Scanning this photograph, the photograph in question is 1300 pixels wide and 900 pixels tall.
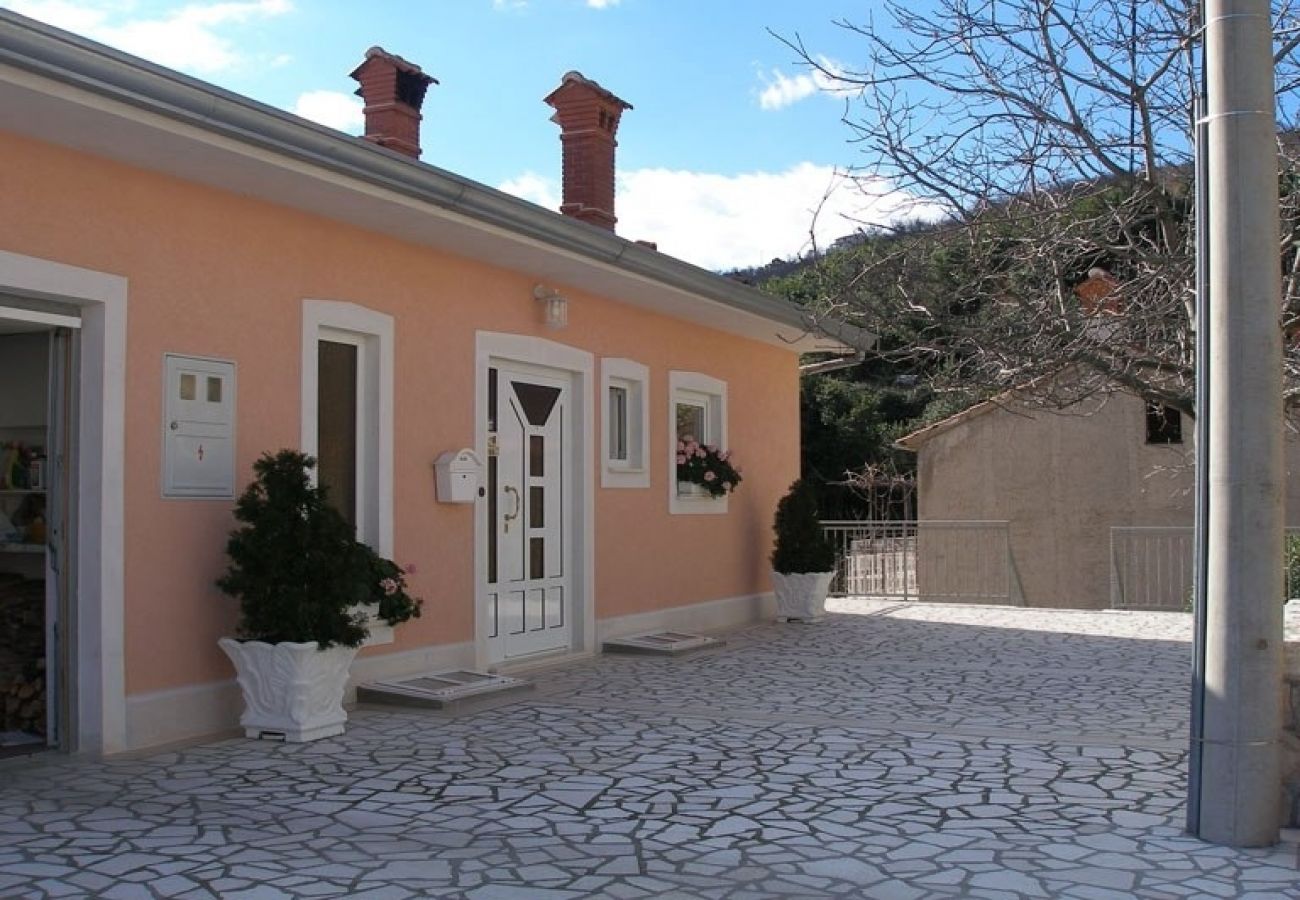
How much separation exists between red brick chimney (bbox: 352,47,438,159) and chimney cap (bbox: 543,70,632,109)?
63.7 inches

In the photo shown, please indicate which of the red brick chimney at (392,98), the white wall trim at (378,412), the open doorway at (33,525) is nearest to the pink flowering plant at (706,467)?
the red brick chimney at (392,98)

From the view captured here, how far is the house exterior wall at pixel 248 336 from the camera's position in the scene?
6031 mm

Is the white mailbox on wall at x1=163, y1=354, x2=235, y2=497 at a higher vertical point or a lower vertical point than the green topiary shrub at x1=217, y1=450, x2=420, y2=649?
higher

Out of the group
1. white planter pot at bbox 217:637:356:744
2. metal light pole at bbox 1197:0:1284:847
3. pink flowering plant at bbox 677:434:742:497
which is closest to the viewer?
metal light pole at bbox 1197:0:1284:847

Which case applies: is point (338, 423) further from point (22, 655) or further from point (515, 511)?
point (22, 655)

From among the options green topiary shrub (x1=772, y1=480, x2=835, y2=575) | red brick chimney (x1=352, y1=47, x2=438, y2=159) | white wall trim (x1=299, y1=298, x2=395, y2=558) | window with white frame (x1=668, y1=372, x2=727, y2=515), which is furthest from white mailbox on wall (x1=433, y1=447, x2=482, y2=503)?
green topiary shrub (x1=772, y1=480, x2=835, y2=575)

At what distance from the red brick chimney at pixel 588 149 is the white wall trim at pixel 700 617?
3498 millimetres

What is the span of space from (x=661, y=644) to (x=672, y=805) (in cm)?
479

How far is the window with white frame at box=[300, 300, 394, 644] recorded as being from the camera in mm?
7516

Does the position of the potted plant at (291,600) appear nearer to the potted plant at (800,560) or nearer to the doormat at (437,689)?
the doormat at (437,689)

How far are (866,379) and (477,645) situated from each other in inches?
775

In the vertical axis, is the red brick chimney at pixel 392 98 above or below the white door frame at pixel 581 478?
above

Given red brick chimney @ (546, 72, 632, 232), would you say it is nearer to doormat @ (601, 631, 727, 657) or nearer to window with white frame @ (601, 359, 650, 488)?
window with white frame @ (601, 359, 650, 488)

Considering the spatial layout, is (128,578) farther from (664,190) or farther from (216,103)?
(664,190)
